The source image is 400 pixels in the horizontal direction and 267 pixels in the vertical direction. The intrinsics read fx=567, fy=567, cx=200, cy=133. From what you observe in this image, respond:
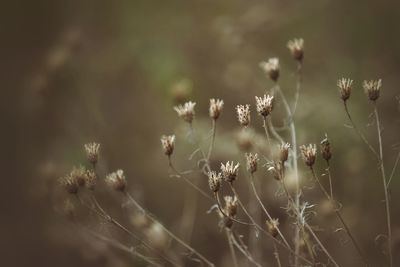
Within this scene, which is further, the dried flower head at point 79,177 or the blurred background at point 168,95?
the blurred background at point 168,95

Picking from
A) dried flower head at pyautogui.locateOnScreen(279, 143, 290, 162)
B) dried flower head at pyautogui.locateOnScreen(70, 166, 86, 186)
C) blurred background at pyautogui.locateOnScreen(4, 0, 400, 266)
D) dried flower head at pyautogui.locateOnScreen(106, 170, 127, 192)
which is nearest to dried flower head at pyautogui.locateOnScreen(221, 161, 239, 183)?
dried flower head at pyautogui.locateOnScreen(279, 143, 290, 162)

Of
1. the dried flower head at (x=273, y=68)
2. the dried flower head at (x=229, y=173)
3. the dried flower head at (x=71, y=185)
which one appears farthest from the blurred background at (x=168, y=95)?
the dried flower head at (x=229, y=173)

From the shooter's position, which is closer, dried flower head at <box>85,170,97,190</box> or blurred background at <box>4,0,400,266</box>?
dried flower head at <box>85,170,97,190</box>

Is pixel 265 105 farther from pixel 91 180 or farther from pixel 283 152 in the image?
pixel 91 180

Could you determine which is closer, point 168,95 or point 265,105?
point 265,105

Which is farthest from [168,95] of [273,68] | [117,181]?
[117,181]

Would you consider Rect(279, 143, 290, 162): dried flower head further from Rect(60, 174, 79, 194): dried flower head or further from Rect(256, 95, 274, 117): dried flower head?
Rect(60, 174, 79, 194): dried flower head

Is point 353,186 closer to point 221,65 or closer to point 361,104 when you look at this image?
point 361,104

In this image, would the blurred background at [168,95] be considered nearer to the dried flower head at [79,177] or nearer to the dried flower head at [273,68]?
the dried flower head at [273,68]
